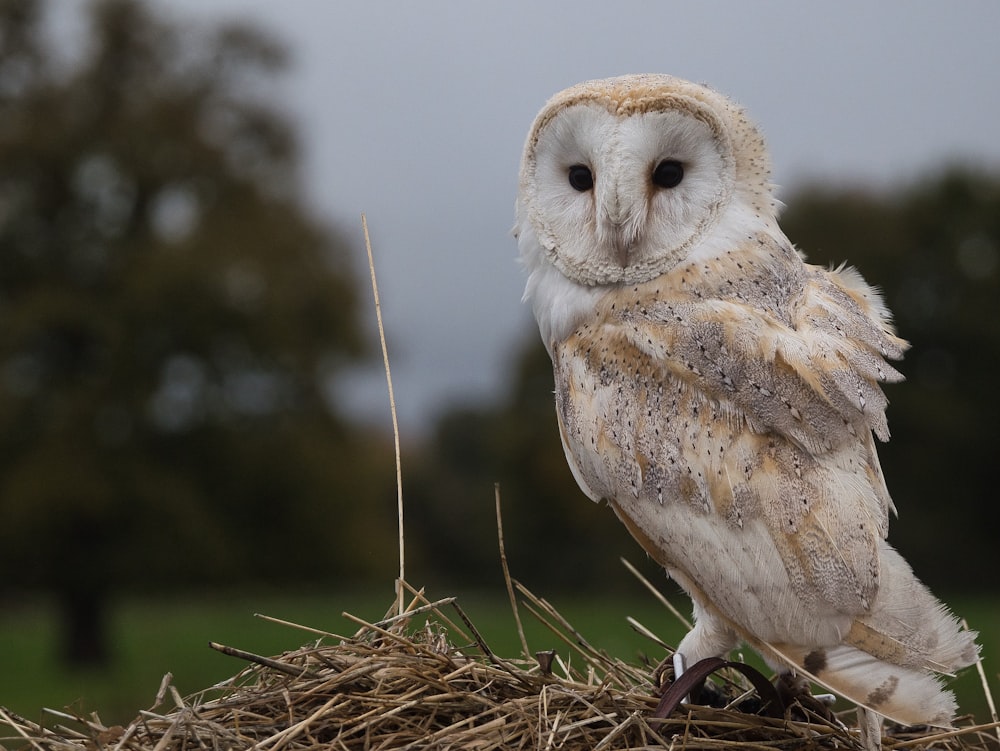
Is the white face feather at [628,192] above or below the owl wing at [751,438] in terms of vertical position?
above

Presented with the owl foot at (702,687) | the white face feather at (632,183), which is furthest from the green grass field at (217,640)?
the white face feather at (632,183)

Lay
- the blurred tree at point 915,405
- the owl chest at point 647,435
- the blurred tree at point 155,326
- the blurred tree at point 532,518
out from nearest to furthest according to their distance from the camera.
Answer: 1. the owl chest at point 647,435
2. the blurred tree at point 155,326
3. the blurred tree at point 915,405
4. the blurred tree at point 532,518

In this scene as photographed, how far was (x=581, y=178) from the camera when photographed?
2432 millimetres

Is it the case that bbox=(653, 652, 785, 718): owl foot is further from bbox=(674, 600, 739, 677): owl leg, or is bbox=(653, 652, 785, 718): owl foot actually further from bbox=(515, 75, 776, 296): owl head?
bbox=(515, 75, 776, 296): owl head

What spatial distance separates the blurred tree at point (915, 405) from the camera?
1875 centimetres

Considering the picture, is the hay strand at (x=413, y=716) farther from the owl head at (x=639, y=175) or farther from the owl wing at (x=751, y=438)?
the owl head at (x=639, y=175)

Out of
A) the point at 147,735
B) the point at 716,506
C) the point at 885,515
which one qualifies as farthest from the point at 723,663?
the point at 147,735

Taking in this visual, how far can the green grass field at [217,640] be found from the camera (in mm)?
8688

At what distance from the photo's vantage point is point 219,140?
1391 cm

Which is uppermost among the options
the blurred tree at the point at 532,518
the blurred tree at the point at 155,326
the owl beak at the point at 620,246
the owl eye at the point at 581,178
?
the owl eye at the point at 581,178

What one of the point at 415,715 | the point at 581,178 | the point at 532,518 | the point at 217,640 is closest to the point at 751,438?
the point at 581,178

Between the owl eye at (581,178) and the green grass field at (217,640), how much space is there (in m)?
4.59

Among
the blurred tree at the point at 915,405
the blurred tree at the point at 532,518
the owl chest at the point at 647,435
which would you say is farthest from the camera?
the blurred tree at the point at 532,518

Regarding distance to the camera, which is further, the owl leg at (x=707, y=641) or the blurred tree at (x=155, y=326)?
the blurred tree at (x=155, y=326)
